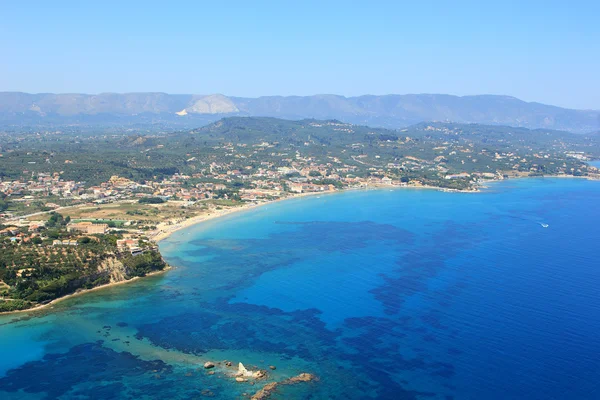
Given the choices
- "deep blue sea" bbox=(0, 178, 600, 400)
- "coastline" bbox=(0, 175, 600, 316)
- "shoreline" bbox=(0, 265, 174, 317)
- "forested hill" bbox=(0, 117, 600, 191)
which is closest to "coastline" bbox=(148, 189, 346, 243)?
"coastline" bbox=(0, 175, 600, 316)

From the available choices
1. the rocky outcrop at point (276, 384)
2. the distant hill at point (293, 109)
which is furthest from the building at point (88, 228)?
the distant hill at point (293, 109)

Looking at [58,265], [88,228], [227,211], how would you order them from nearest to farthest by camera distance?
[58,265], [88,228], [227,211]

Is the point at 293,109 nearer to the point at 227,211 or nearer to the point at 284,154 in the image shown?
the point at 284,154

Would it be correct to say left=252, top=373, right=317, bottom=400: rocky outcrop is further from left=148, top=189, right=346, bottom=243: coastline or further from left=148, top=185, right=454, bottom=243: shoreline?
left=148, top=189, right=346, bottom=243: coastline

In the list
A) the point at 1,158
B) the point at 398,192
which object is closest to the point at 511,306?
the point at 398,192

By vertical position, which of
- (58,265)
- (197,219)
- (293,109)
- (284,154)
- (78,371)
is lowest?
(197,219)

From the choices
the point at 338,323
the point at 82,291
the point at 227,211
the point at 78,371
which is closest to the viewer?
the point at 78,371

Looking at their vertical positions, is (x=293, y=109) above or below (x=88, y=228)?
above

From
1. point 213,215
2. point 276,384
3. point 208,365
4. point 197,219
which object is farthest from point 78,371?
point 213,215

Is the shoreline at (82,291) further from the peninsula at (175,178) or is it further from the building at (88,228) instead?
the building at (88,228)
